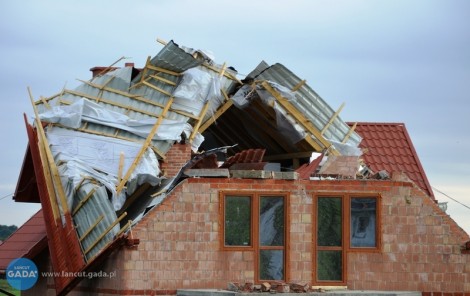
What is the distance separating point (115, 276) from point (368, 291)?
16.6 ft

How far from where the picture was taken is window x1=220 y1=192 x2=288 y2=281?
98.0 feet

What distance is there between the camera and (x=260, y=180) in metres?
30.0

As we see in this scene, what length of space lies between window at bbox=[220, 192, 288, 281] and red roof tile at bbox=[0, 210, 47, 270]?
24.7 ft

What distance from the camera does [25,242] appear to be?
125 feet

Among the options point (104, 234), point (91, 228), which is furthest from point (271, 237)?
point (91, 228)

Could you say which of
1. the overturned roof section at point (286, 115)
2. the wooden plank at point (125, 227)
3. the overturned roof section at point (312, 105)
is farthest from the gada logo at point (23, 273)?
the overturned roof section at point (312, 105)

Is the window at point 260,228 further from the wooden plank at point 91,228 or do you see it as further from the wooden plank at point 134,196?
the wooden plank at point 134,196

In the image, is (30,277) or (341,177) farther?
(30,277)

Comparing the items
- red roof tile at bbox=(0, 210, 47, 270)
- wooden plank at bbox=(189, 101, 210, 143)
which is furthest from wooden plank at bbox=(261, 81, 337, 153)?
red roof tile at bbox=(0, 210, 47, 270)

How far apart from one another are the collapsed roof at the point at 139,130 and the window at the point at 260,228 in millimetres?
1429

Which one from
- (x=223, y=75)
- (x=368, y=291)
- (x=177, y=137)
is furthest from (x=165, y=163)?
(x=368, y=291)

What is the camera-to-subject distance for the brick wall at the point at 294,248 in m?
29.5

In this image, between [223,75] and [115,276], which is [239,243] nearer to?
[115,276]

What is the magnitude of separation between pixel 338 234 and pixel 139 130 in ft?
17.2
